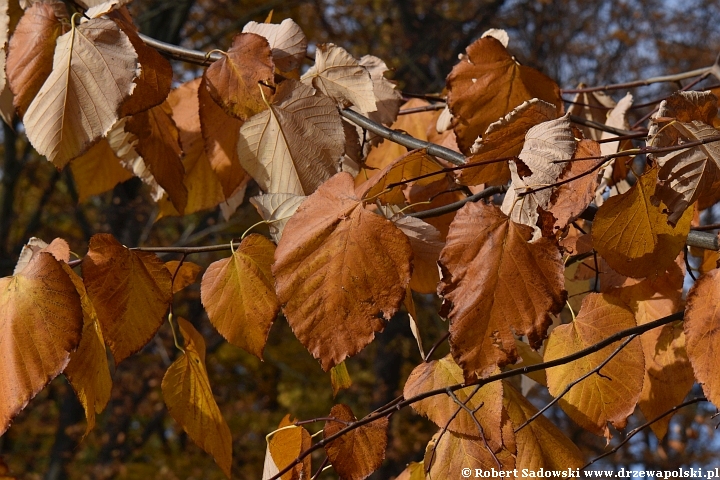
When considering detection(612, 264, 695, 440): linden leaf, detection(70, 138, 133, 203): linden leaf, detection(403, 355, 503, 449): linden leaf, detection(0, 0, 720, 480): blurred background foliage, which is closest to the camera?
detection(403, 355, 503, 449): linden leaf

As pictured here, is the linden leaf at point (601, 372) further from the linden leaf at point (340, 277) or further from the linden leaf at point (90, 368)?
the linden leaf at point (90, 368)

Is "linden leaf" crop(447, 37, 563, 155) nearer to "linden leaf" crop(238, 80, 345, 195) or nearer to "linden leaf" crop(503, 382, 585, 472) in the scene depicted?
"linden leaf" crop(238, 80, 345, 195)

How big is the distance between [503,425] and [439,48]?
18.7 feet

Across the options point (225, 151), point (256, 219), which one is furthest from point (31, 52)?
point (256, 219)

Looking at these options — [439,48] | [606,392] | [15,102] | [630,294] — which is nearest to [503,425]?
[606,392]

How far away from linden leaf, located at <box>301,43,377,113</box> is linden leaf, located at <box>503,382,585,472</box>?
0.32m

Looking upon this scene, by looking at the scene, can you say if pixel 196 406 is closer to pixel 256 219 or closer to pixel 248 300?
pixel 248 300

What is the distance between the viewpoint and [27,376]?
525mm

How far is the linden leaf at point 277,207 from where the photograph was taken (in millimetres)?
611

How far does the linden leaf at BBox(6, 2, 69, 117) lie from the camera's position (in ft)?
2.04

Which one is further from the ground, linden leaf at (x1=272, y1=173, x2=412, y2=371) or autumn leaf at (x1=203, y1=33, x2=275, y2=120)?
autumn leaf at (x1=203, y1=33, x2=275, y2=120)

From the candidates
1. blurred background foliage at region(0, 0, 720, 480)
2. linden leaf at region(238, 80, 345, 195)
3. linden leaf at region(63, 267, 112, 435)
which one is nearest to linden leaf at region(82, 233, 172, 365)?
linden leaf at region(63, 267, 112, 435)

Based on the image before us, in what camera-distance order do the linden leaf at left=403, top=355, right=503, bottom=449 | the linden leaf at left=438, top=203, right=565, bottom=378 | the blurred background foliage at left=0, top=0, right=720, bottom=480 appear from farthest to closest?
1. the blurred background foliage at left=0, top=0, right=720, bottom=480
2. the linden leaf at left=403, top=355, right=503, bottom=449
3. the linden leaf at left=438, top=203, right=565, bottom=378

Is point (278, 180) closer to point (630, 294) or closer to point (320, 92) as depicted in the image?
point (320, 92)
